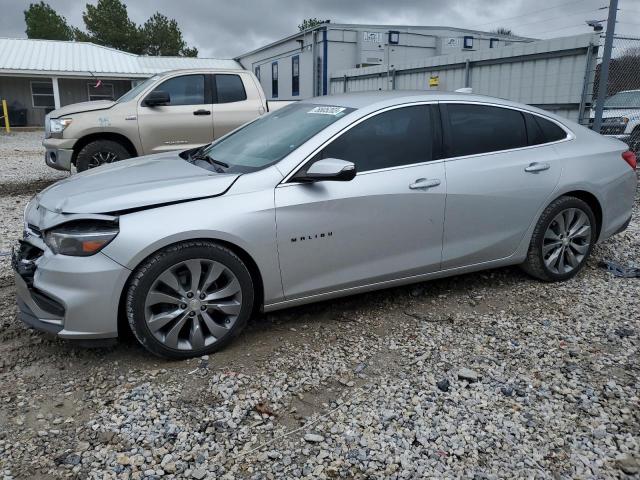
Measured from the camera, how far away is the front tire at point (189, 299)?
292cm

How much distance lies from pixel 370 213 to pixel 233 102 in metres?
5.46

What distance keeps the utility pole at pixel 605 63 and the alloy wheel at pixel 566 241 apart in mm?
4718

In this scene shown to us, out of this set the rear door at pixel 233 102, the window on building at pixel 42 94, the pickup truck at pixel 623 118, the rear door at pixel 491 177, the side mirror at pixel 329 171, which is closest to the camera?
the side mirror at pixel 329 171

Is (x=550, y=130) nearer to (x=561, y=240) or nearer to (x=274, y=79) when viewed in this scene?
(x=561, y=240)

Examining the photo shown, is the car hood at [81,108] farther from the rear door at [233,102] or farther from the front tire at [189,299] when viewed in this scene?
the front tire at [189,299]

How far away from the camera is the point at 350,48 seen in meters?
18.7

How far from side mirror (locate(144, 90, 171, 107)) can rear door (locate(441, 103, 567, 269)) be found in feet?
16.6

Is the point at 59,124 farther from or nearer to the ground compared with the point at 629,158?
farther from the ground

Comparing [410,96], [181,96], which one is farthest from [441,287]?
[181,96]

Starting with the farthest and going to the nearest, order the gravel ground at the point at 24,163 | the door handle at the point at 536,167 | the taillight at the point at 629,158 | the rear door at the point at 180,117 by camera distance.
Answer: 1. the gravel ground at the point at 24,163
2. the rear door at the point at 180,117
3. the taillight at the point at 629,158
4. the door handle at the point at 536,167

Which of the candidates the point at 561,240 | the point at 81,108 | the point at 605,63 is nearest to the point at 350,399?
the point at 561,240

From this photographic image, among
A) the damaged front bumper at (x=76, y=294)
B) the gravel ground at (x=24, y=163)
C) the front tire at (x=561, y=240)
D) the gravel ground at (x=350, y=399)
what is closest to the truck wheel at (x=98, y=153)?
the gravel ground at (x=24, y=163)

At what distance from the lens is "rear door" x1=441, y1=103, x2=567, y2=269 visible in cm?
377

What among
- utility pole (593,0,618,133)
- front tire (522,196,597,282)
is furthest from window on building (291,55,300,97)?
front tire (522,196,597,282)
